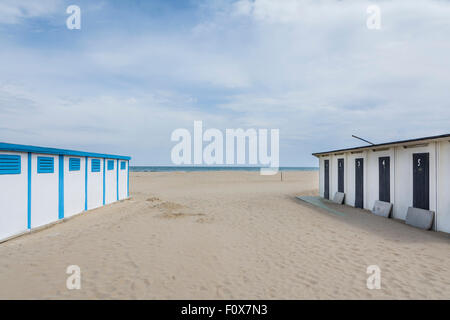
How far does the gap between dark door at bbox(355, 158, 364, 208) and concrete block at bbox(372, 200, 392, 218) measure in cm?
132

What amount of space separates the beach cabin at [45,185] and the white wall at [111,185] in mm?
190

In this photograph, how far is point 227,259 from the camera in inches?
228

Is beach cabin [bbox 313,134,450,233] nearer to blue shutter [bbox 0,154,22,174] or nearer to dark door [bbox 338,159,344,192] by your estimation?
A: dark door [bbox 338,159,344,192]

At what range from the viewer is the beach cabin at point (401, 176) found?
8.02 metres

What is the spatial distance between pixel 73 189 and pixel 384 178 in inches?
495

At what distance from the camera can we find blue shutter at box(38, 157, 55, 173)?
→ 8373mm

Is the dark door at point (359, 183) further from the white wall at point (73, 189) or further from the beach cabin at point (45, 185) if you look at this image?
the white wall at point (73, 189)

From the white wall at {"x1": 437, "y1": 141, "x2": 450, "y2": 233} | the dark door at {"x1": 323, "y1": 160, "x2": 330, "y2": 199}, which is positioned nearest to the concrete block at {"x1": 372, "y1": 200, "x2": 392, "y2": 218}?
the white wall at {"x1": 437, "y1": 141, "x2": 450, "y2": 233}

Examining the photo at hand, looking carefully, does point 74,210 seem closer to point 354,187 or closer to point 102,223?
point 102,223

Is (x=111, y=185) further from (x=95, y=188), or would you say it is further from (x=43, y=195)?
(x=43, y=195)

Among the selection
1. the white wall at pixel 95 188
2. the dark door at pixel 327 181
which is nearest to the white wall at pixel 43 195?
the white wall at pixel 95 188

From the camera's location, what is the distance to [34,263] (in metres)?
5.50
